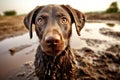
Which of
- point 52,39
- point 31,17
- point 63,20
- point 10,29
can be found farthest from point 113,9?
point 52,39

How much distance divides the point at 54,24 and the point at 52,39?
48 cm

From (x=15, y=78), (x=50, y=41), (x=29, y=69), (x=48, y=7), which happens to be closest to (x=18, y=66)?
(x=29, y=69)

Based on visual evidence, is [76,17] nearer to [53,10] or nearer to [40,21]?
[53,10]

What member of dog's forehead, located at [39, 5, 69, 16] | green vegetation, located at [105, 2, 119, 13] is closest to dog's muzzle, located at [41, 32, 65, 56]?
dog's forehead, located at [39, 5, 69, 16]

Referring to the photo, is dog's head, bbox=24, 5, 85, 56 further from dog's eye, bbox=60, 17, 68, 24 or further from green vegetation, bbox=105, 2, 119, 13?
green vegetation, bbox=105, 2, 119, 13

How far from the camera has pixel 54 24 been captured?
3045 mm

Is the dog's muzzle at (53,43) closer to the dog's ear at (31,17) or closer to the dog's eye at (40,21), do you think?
the dog's eye at (40,21)

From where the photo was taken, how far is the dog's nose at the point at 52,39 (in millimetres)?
2627

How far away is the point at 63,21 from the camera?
3213 millimetres

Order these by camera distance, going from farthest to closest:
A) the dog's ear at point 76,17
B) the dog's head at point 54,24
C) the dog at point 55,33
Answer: the dog's ear at point 76,17, the dog at point 55,33, the dog's head at point 54,24

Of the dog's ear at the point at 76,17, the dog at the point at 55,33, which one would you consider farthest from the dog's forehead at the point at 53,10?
the dog's ear at the point at 76,17

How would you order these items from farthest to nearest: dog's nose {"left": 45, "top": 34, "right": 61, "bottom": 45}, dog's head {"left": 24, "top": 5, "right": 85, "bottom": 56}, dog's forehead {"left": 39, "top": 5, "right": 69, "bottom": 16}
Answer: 1. dog's forehead {"left": 39, "top": 5, "right": 69, "bottom": 16}
2. dog's head {"left": 24, "top": 5, "right": 85, "bottom": 56}
3. dog's nose {"left": 45, "top": 34, "right": 61, "bottom": 45}

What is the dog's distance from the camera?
2.95m

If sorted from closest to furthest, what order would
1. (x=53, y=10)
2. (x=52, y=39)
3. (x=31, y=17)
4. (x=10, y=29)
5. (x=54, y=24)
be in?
(x=52, y=39) < (x=54, y=24) < (x=53, y=10) < (x=31, y=17) < (x=10, y=29)
